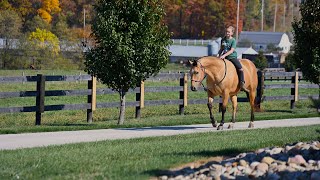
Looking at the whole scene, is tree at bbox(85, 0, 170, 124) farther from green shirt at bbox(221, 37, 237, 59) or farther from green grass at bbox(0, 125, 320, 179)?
green grass at bbox(0, 125, 320, 179)

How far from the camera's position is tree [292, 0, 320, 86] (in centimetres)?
2512

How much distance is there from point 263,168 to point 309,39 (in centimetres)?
1641

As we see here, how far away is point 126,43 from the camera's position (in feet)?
65.5

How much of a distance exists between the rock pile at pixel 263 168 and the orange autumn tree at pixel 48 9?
72.0 meters

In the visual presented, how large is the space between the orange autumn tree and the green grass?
68603mm

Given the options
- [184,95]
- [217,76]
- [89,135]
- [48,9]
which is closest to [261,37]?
[48,9]

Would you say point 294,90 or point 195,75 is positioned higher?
point 195,75

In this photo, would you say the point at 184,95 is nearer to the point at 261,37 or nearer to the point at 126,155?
the point at 126,155

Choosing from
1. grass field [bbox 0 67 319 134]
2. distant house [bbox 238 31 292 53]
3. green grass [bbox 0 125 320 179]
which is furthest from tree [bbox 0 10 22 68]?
green grass [bbox 0 125 320 179]

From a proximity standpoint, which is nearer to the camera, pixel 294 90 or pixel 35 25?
pixel 294 90

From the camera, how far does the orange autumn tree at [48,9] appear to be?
82.7 meters

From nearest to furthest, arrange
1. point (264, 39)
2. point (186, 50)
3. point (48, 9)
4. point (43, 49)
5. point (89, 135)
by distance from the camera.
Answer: point (89, 135) < point (43, 49) < point (48, 9) < point (186, 50) < point (264, 39)

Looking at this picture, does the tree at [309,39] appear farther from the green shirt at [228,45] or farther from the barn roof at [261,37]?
the barn roof at [261,37]

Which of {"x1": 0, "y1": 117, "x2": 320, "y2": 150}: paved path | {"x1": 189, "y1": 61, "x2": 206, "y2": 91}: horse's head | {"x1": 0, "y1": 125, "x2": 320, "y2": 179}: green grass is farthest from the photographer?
{"x1": 189, "y1": 61, "x2": 206, "y2": 91}: horse's head
